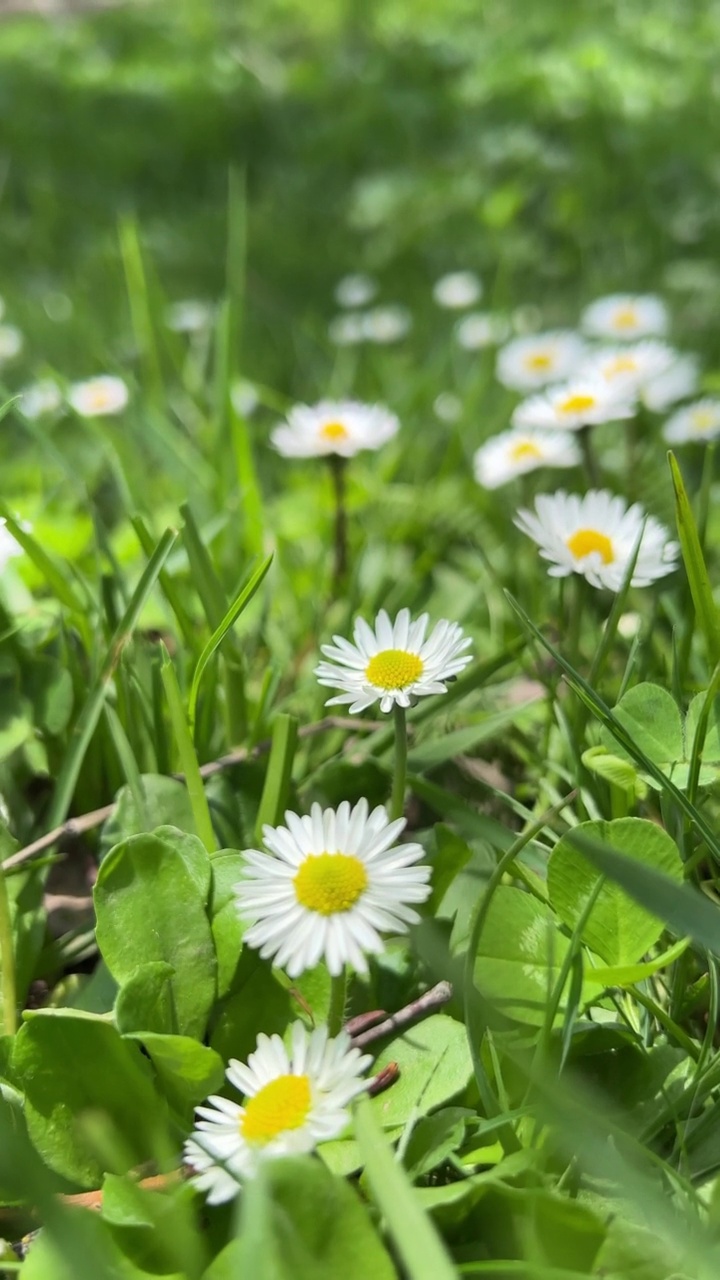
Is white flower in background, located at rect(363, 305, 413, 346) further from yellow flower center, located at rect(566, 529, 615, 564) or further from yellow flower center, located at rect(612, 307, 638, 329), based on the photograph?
yellow flower center, located at rect(566, 529, 615, 564)

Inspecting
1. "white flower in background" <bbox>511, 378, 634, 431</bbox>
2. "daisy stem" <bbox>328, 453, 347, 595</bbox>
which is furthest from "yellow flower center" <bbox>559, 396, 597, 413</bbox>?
"daisy stem" <bbox>328, 453, 347, 595</bbox>

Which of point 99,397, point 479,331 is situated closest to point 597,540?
point 99,397

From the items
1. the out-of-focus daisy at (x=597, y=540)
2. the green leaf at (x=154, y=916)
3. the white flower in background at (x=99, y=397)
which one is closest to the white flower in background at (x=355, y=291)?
the white flower in background at (x=99, y=397)

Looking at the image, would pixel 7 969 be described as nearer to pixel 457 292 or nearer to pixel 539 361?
pixel 539 361

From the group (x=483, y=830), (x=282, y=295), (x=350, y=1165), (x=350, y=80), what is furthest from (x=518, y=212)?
(x=350, y=1165)

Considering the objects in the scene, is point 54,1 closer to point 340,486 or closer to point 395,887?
point 340,486

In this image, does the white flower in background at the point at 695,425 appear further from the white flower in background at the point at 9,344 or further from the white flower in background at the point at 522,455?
the white flower in background at the point at 9,344

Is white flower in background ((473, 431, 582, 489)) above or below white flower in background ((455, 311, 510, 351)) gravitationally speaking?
below

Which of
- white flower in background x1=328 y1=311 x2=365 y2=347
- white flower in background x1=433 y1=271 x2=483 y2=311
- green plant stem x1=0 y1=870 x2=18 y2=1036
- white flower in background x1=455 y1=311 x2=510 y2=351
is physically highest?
white flower in background x1=433 y1=271 x2=483 y2=311
